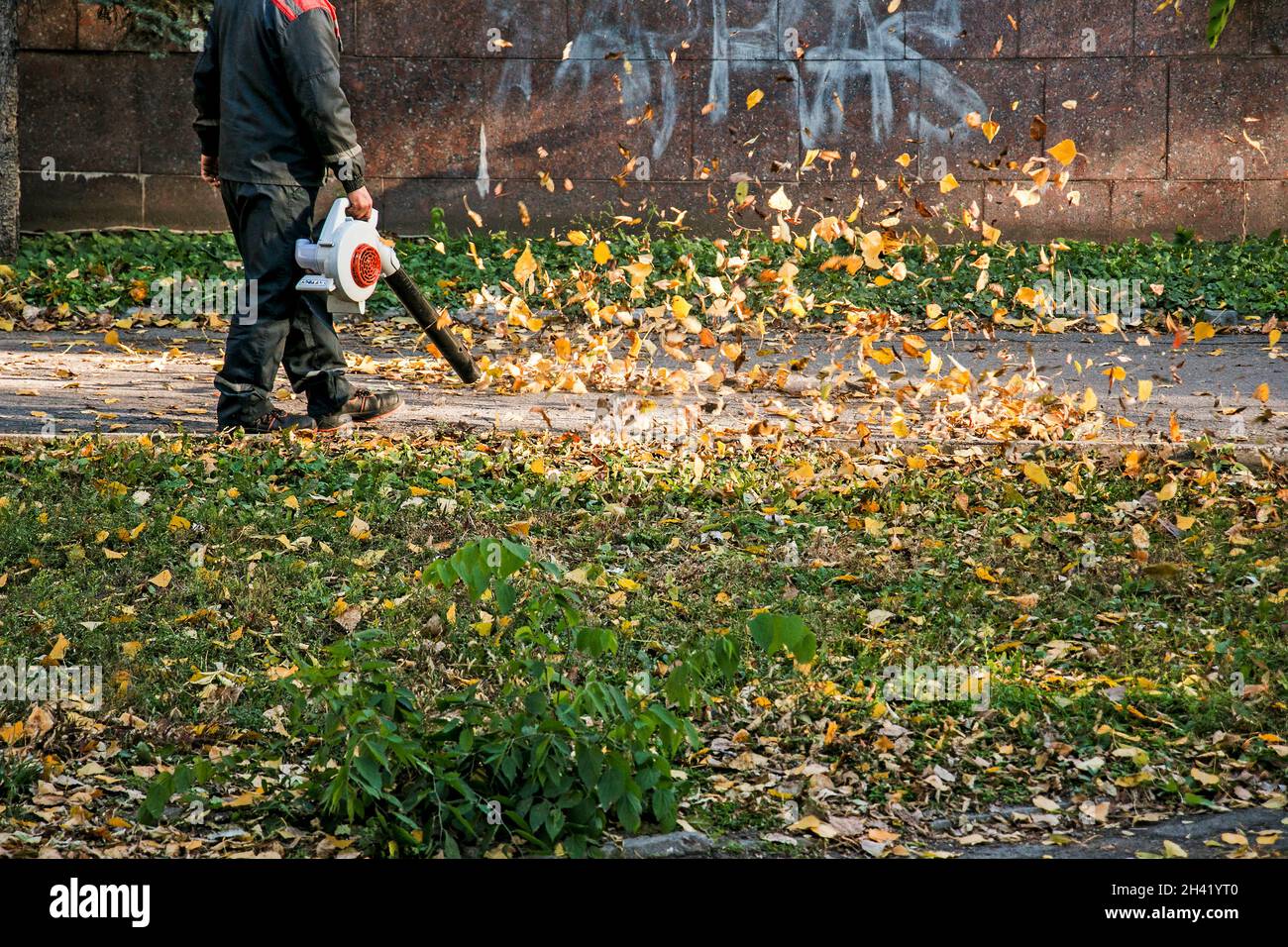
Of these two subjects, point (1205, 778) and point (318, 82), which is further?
point (318, 82)

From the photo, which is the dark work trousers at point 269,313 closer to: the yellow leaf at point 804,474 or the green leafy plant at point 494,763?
the yellow leaf at point 804,474

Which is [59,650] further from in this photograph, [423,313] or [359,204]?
[423,313]

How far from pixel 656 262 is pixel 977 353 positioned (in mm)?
3075

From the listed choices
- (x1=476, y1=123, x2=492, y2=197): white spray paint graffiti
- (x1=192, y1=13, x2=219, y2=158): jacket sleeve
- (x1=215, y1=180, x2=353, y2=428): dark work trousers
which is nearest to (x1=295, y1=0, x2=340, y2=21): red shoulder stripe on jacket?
(x1=192, y1=13, x2=219, y2=158): jacket sleeve

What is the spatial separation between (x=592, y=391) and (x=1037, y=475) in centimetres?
265

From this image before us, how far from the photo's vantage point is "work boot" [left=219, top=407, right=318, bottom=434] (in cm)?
626

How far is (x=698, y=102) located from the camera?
1173 cm

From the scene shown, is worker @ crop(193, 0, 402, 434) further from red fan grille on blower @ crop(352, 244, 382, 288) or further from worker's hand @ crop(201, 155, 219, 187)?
red fan grille on blower @ crop(352, 244, 382, 288)

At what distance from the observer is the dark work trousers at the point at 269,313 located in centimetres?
611

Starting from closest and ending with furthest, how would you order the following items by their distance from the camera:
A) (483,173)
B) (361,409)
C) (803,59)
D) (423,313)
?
1. (361,409)
2. (423,313)
3. (803,59)
4. (483,173)

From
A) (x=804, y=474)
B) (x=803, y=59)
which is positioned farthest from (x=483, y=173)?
(x=804, y=474)

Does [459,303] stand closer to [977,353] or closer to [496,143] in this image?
[496,143]

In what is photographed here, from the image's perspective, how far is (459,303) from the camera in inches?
390
